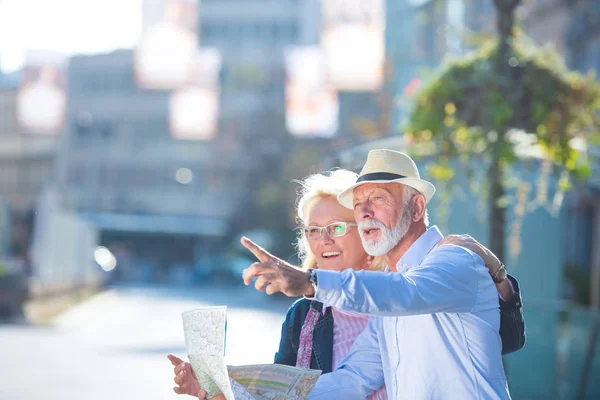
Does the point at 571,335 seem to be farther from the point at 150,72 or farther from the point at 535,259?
the point at 150,72

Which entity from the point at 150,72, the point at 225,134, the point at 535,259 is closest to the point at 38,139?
the point at 225,134

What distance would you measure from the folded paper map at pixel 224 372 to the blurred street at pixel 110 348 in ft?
30.1

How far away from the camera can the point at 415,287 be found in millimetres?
3010

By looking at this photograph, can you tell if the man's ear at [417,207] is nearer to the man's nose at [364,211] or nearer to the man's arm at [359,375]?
the man's nose at [364,211]

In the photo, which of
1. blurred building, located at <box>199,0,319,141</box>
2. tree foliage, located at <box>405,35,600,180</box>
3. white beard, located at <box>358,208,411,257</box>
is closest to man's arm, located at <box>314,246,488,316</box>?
white beard, located at <box>358,208,411,257</box>

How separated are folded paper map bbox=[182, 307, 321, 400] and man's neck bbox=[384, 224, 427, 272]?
0.44 meters

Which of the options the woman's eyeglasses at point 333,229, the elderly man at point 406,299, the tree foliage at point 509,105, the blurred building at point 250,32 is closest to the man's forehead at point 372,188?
the elderly man at point 406,299

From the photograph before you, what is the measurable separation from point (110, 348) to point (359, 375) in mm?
16847

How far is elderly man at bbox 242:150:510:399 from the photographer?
290 cm

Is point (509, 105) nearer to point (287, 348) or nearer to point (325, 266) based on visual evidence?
point (325, 266)

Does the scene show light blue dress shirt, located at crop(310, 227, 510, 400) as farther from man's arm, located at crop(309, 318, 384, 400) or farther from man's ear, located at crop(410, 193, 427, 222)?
man's arm, located at crop(309, 318, 384, 400)

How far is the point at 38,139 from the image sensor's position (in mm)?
76438

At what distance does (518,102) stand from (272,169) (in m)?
48.5

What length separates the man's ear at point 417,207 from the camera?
3670mm
